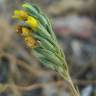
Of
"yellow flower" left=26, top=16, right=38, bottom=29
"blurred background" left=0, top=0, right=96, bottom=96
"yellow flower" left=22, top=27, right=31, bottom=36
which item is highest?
"yellow flower" left=26, top=16, right=38, bottom=29

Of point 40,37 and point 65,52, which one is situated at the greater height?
point 40,37

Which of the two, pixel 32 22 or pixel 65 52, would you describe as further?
pixel 65 52

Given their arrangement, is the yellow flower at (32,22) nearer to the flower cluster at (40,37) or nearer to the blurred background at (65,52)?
the flower cluster at (40,37)

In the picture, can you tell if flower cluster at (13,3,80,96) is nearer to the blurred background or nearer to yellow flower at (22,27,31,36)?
yellow flower at (22,27,31,36)

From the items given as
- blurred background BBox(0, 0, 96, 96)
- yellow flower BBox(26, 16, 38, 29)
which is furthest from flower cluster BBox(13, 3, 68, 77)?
blurred background BBox(0, 0, 96, 96)

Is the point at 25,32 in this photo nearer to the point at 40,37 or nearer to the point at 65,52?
the point at 40,37

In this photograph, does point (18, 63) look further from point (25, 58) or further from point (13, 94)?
point (13, 94)

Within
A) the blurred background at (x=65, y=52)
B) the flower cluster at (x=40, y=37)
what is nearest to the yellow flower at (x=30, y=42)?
the flower cluster at (x=40, y=37)

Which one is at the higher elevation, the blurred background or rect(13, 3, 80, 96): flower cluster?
rect(13, 3, 80, 96): flower cluster

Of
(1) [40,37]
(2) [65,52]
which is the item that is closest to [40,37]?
(1) [40,37]
